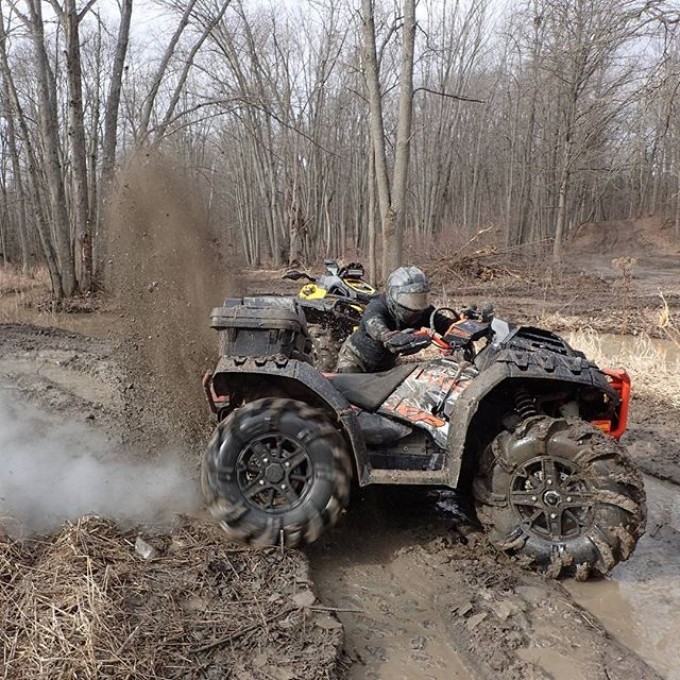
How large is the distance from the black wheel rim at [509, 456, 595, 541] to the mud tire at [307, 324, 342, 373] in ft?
15.4

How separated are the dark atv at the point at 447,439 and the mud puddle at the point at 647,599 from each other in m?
0.24

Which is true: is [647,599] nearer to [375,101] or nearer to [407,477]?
[407,477]

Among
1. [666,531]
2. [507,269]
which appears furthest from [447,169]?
[666,531]

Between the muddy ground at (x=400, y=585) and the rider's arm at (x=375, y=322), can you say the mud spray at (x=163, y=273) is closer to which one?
the muddy ground at (x=400, y=585)

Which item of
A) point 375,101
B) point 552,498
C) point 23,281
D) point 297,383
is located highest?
point 375,101

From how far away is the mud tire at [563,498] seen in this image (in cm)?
Result: 369

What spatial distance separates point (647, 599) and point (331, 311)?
5.62 metres

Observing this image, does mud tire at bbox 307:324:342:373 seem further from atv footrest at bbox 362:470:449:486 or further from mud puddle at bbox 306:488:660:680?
atv footrest at bbox 362:470:449:486

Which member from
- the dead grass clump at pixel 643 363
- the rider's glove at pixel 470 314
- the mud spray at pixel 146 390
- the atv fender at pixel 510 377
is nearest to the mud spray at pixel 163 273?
the mud spray at pixel 146 390

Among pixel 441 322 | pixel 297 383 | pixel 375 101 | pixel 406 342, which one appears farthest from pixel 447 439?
pixel 375 101

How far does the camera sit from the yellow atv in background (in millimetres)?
8836

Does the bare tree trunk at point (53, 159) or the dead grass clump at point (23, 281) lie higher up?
the bare tree trunk at point (53, 159)

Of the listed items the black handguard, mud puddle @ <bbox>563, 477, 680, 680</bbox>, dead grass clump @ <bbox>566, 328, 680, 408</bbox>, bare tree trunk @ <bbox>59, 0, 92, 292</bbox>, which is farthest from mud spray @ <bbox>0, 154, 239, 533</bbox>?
bare tree trunk @ <bbox>59, 0, 92, 292</bbox>

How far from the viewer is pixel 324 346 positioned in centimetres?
891
